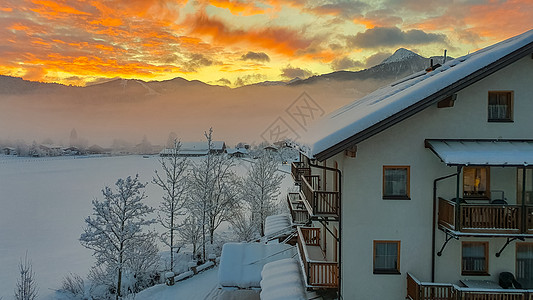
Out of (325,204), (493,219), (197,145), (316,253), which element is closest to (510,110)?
(493,219)

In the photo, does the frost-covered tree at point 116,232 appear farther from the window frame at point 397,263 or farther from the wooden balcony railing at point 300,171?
the window frame at point 397,263

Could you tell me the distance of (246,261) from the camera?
20.2 m

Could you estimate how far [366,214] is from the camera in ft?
42.2

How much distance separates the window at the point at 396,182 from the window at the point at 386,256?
1.78m

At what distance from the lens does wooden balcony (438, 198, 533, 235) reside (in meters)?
11.4

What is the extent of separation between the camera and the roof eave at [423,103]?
12016 millimetres

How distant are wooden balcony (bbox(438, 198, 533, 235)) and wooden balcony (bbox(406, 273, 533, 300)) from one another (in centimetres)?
196

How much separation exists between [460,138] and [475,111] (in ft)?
3.76

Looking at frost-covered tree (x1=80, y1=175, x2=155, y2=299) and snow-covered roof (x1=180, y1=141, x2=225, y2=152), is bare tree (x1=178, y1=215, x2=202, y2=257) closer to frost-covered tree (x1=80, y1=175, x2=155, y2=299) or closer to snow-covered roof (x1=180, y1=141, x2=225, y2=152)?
frost-covered tree (x1=80, y1=175, x2=155, y2=299)

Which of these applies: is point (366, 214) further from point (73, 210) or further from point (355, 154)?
point (73, 210)

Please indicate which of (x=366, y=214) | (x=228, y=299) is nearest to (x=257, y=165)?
(x=228, y=299)

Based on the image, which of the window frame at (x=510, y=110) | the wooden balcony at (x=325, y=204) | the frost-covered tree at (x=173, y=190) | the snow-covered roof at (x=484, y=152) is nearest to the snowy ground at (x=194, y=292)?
the frost-covered tree at (x=173, y=190)

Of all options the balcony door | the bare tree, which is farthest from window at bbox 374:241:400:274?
the bare tree

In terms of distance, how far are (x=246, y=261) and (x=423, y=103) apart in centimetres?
1323
